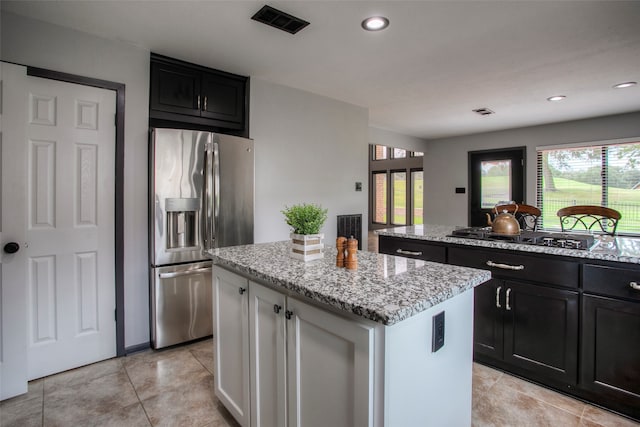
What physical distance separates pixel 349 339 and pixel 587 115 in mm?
5706

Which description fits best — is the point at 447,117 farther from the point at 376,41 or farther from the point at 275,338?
the point at 275,338

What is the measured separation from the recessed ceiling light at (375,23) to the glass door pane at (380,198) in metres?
8.48

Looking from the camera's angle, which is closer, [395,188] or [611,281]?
[611,281]

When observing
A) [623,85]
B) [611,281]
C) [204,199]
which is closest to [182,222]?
[204,199]

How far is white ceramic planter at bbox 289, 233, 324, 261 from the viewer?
162cm

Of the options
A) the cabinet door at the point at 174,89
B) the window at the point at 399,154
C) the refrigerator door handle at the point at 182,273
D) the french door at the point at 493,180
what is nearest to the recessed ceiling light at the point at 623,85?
the french door at the point at 493,180

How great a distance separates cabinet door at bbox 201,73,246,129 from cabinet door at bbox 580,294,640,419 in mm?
3061

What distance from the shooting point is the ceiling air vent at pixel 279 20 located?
2.11 m

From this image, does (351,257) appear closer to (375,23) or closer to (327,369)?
(327,369)

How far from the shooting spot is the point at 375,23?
2.27 meters

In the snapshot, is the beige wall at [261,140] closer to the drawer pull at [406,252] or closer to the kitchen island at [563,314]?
the drawer pull at [406,252]

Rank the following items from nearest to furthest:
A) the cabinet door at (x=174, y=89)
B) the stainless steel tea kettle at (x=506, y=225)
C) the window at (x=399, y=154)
Answer: the stainless steel tea kettle at (x=506, y=225) → the cabinet door at (x=174, y=89) → the window at (x=399, y=154)

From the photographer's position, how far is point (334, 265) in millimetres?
1531

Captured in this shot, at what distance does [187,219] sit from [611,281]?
9.37 feet
